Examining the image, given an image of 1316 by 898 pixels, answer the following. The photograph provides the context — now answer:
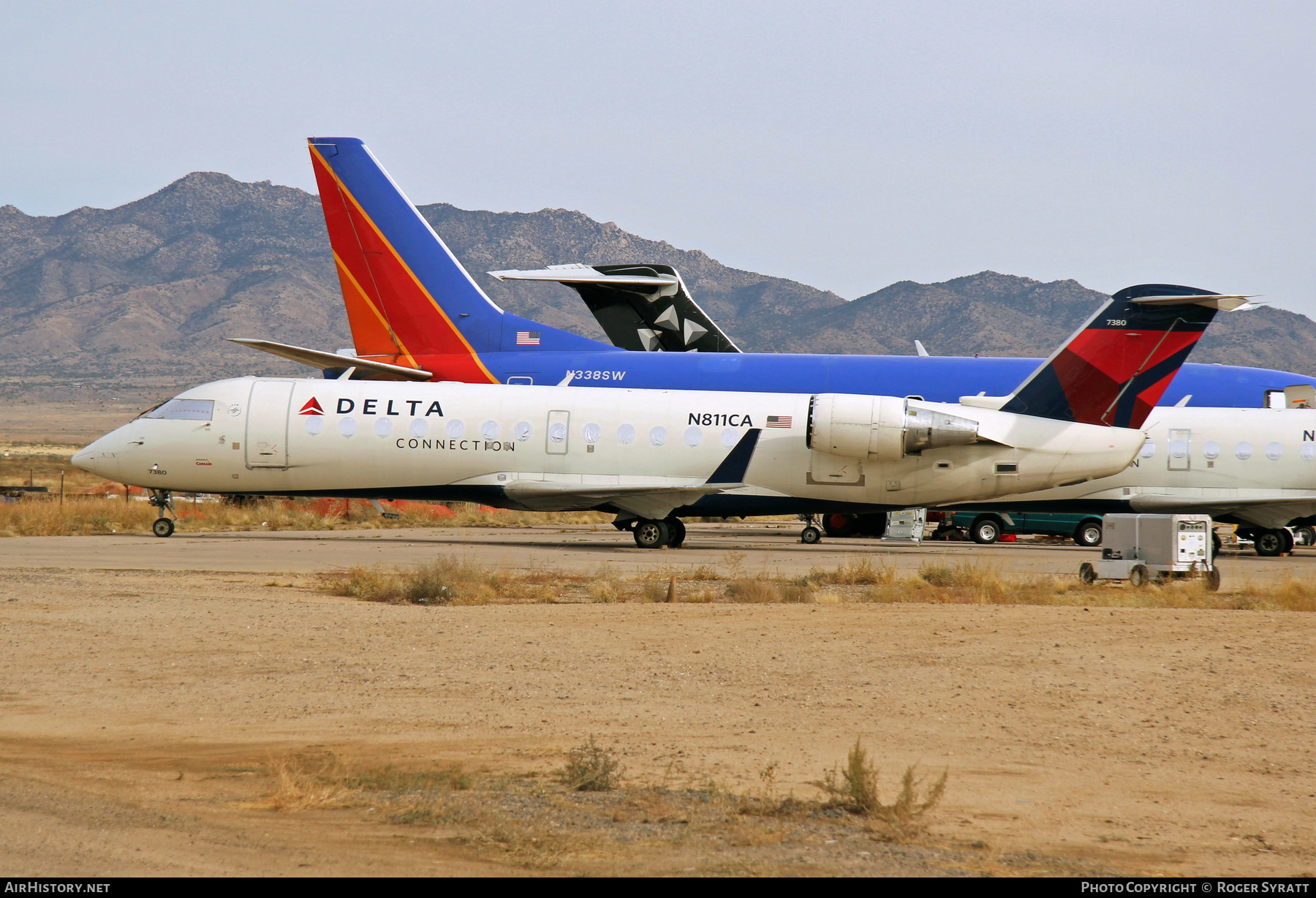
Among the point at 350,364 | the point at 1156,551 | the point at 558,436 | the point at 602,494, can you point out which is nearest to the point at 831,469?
the point at 602,494

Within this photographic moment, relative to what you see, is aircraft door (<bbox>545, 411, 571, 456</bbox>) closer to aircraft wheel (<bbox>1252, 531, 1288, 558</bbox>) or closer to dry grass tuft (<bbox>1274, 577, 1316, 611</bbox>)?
dry grass tuft (<bbox>1274, 577, 1316, 611</bbox>)

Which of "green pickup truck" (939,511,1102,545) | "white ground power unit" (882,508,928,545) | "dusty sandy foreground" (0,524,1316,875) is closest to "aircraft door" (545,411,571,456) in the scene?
"dusty sandy foreground" (0,524,1316,875)

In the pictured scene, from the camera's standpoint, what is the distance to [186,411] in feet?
82.8

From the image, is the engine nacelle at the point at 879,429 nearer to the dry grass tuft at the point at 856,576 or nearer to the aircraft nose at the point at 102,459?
the dry grass tuft at the point at 856,576

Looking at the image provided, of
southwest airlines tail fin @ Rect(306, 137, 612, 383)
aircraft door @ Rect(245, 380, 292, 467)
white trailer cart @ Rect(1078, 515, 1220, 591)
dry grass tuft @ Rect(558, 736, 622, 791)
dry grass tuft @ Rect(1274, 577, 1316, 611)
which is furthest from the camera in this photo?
southwest airlines tail fin @ Rect(306, 137, 612, 383)

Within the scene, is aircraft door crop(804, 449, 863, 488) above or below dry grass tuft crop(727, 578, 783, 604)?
above

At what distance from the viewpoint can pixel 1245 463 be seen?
2642 cm

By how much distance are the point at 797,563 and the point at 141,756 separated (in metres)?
15.6

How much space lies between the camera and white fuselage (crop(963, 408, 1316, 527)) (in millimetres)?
26391

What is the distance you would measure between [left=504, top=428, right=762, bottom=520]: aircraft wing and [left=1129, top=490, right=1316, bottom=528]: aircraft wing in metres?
9.67

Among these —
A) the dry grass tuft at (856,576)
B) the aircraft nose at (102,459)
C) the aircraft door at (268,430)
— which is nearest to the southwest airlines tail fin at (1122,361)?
the dry grass tuft at (856,576)

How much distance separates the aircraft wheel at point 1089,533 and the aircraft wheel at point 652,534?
13357mm

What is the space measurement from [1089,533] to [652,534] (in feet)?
45.2
